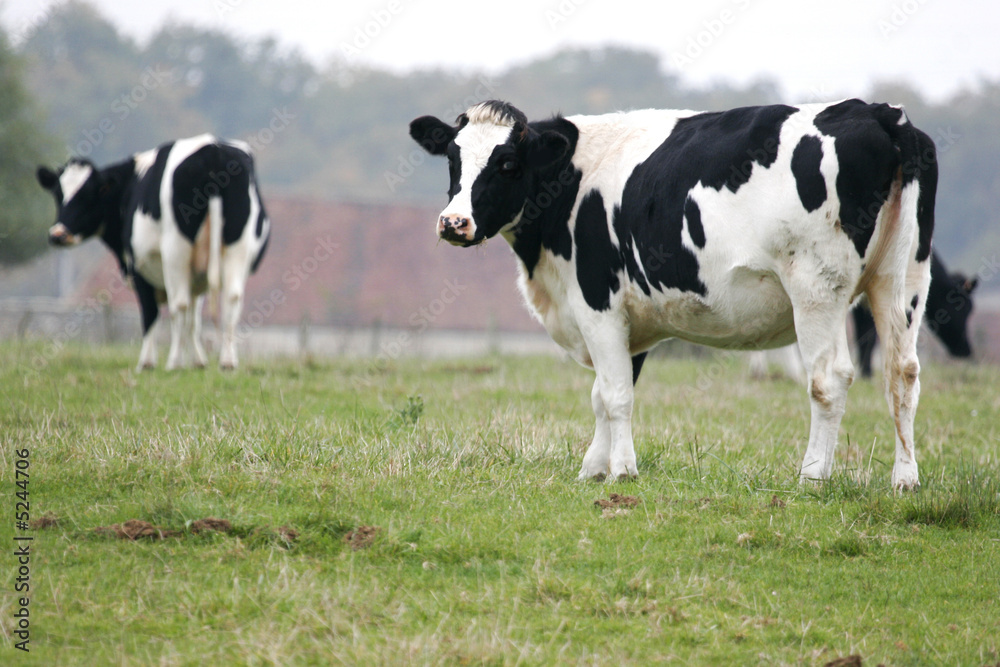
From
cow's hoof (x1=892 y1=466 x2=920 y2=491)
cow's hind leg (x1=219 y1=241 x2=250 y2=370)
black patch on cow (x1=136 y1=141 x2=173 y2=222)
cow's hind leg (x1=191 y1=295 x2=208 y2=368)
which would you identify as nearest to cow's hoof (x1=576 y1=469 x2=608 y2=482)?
cow's hoof (x1=892 y1=466 x2=920 y2=491)

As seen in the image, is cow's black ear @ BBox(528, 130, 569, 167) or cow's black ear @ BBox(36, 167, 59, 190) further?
cow's black ear @ BBox(36, 167, 59, 190)

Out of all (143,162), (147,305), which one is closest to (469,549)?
(147,305)

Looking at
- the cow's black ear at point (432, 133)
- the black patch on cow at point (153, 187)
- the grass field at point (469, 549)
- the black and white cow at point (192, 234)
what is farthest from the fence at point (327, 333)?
the grass field at point (469, 549)

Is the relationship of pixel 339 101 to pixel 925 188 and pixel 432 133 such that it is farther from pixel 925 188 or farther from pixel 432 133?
pixel 925 188

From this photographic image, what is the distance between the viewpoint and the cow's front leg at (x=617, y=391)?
616cm

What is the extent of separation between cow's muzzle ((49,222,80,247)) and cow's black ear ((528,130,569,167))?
9119 mm

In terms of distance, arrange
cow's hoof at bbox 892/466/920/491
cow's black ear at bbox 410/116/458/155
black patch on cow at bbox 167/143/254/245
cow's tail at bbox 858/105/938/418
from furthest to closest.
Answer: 1. black patch on cow at bbox 167/143/254/245
2. cow's black ear at bbox 410/116/458/155
3. cow's hoof at bbox 892/466/920/491
4. cow's tail at bbox 858/105/938/418

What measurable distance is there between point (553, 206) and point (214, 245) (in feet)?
20.7

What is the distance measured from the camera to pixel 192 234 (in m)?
11.7

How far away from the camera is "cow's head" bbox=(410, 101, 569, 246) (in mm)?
6031

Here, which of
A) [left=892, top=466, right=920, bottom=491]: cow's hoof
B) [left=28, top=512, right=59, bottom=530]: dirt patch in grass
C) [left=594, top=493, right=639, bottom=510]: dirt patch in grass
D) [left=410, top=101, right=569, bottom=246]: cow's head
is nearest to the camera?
[left=28, top=512, right=59, bottom=530]: dirt patch in grass

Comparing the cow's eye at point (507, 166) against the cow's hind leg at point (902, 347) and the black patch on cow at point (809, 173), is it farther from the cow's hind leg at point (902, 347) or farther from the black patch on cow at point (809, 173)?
the cow's hind leg at point (902, 347)

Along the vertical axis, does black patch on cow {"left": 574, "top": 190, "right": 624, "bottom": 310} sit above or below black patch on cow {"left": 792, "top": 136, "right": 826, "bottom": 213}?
below

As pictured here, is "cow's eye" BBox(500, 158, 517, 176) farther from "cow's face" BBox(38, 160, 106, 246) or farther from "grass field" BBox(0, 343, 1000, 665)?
"cow's face" BBox(38, 160, 106, 246)
